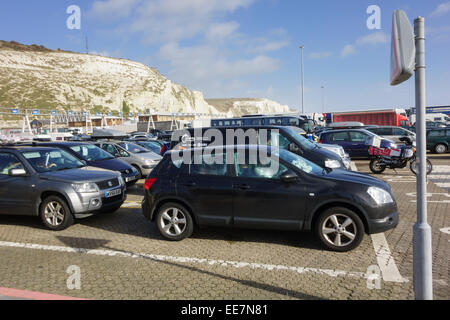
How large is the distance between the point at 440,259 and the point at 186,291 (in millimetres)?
3338

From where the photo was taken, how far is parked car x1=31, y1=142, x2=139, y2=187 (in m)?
9.73

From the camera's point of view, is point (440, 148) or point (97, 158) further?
point (440, 148)

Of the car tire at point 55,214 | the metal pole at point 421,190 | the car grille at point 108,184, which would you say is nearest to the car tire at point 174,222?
the car grille at point 108,184

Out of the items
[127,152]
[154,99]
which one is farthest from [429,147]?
[154,99]

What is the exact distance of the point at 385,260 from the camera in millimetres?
4574

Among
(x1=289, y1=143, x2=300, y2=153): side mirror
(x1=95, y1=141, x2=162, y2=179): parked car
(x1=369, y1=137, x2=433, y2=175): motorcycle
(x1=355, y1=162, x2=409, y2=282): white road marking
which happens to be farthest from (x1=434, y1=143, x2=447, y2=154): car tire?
(x1=355, y1=162, x2=409, y2=282): white road marking

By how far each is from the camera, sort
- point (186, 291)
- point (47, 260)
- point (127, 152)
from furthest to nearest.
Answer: point (127, 152) < point (47, 260) < point (186, 291)

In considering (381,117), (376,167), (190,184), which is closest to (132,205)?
(190,184)

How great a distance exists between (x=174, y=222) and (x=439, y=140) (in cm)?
1743

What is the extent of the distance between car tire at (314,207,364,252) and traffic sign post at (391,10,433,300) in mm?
1924
